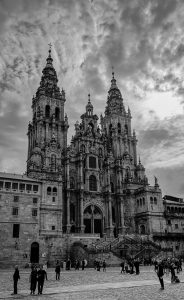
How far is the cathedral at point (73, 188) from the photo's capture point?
55.9 metres

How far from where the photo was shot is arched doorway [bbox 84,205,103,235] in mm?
72188

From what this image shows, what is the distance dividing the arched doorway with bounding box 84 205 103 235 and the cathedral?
0.23 m

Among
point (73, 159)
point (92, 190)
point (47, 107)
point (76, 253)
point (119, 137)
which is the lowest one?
point (76, 253)

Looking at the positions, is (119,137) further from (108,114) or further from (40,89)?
(40,89)

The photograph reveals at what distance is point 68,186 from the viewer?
70562 millimetres

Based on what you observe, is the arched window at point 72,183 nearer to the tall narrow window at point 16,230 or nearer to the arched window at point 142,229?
the arched window at point 142,229

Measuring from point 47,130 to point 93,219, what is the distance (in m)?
24.4

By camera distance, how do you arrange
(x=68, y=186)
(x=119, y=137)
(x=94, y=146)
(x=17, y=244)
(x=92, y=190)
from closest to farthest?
(x=17, y=244)
(x=68, y=186)
(x=92, y=190)
(x=94, y=146)
(x=119, y=137)

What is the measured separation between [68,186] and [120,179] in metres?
15.5

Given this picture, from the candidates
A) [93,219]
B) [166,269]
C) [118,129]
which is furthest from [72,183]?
[166,269]

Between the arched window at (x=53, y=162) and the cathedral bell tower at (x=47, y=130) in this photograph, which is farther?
the arched window at (x=53, y=162)

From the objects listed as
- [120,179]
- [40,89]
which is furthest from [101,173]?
[40,89]

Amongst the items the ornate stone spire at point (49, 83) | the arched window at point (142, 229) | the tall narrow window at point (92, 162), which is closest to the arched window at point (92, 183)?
the tall narrow window at point (92, 162)

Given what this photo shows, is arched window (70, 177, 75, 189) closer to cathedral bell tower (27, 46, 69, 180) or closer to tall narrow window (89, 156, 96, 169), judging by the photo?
cathedral bell tower (27, 46, 69, 180)
